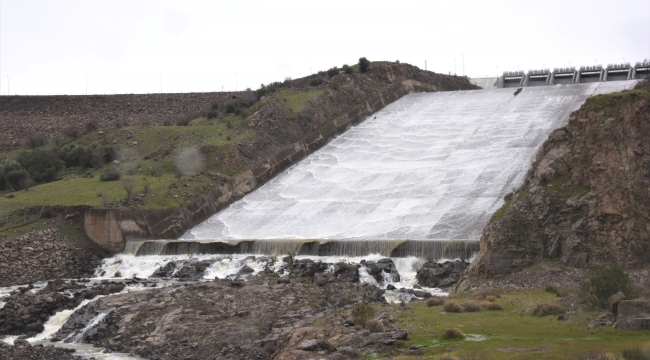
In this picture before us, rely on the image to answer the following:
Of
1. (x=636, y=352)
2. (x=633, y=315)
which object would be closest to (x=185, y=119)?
(x=633, y=315)

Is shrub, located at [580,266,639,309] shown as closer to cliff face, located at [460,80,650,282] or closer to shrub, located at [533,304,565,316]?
shrub, located at [533,304,565,316]

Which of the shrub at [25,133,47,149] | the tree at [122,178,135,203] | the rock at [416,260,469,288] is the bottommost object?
the rock at [416,260,469,288]

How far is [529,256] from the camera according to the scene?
23.2 metres

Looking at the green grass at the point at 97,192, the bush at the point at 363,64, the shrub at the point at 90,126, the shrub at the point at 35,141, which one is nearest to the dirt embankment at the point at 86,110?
the shrub at the point at 90,126

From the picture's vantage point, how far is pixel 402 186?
39.8m

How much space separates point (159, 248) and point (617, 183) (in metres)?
22.1

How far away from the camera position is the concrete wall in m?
37.3

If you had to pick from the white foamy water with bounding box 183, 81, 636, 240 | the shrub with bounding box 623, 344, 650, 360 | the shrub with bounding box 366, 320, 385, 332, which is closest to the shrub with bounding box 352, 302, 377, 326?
the shrub with bounding box 366, 320, 385, 332

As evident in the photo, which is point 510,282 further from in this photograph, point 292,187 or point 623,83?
point 623,83

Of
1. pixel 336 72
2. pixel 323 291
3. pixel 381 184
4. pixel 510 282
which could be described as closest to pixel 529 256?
pixel 510 282

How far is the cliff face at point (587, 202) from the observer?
22.3m

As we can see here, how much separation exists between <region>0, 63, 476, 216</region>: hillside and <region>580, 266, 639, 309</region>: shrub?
2758 centimetres

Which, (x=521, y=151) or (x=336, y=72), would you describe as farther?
(x=336, y=72)

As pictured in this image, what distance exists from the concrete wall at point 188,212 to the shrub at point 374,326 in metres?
23.6
